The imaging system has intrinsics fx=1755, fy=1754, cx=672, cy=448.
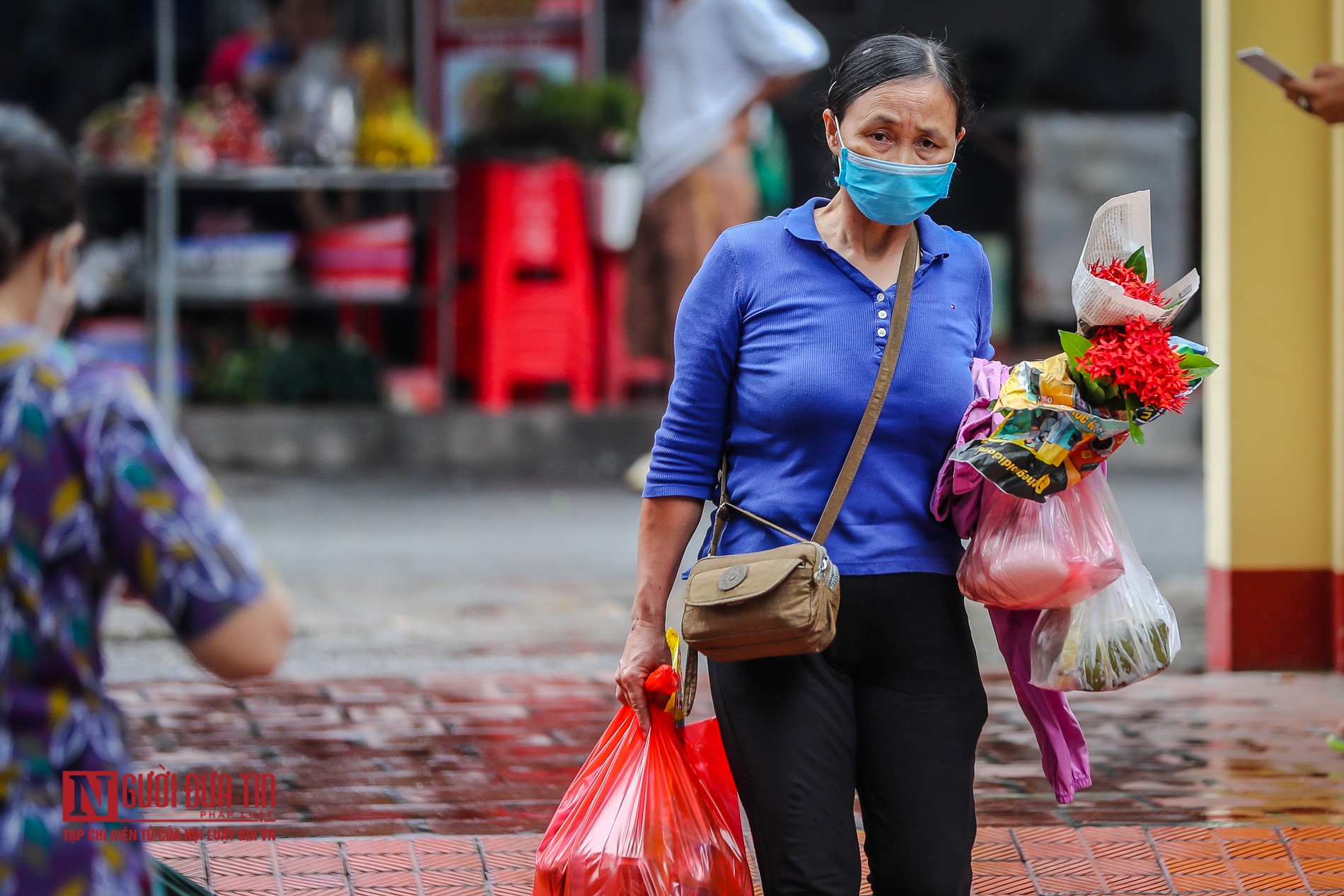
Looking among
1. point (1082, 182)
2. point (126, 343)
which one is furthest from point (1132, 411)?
point (1082, 182)

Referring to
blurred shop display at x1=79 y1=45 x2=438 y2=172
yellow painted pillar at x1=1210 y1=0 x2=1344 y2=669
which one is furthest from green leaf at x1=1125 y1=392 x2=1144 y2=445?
blurred shop display at x1=79 y1=45 x2=438 y2=172

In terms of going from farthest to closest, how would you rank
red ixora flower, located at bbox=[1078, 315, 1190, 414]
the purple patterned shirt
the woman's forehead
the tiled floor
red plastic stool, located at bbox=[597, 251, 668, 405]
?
red plastic stool, located at bbox=[597, 251, 668, 405] < the tiled floor < the woman's forehead < red ixora flower, located at bbox=[1078, 315, 1190, 414] < the purple patterned shirt

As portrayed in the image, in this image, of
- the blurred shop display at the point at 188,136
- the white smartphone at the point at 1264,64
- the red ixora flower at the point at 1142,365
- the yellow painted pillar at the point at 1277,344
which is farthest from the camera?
the blurred shop display at the point at 188,136

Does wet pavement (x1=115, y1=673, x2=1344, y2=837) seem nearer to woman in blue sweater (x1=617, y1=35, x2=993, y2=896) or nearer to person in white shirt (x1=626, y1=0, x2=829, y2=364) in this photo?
woman in blue sweater (x1=617, y1=35, x2=993, y2=896)

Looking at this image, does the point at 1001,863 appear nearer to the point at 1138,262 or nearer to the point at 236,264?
the point at 1138,262

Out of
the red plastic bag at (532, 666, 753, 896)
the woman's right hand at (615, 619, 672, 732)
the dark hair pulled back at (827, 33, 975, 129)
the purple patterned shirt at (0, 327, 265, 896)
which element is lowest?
the red plastic bag at (532, 666, 753, 896)

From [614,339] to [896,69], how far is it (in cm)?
832

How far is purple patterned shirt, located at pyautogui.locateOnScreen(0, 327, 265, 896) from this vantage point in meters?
1.93

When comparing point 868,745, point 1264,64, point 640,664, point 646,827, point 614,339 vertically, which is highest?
point 1264,64

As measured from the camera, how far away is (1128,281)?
9.58 ft

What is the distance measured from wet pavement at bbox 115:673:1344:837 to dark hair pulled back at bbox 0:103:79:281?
7.74 ft

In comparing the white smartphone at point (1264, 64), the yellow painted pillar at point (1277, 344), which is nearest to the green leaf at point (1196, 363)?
the white smartphone at point (1264, 64)

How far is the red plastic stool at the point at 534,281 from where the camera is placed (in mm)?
10930

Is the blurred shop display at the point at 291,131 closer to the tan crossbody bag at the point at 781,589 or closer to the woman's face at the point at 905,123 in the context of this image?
the woman's face at the point at 905,123
